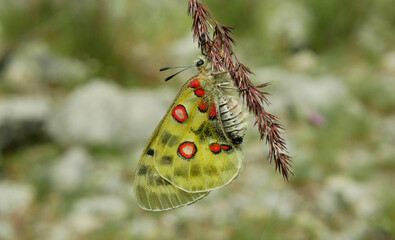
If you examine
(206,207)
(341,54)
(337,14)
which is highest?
(337,14)

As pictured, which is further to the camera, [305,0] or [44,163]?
[305,0]

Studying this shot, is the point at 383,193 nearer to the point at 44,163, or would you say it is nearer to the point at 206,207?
the point at 206,207

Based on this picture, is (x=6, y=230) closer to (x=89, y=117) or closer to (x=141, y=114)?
(x=89, y=117)

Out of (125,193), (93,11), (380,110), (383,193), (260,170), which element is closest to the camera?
(383,193)

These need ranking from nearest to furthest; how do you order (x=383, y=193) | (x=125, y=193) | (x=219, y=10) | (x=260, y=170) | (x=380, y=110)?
1. (x=383, y=193)
2. (x=125, y=193)
3. (x=260, y=170)
4. (x=380, y=110)
5. (x=219, y=10)

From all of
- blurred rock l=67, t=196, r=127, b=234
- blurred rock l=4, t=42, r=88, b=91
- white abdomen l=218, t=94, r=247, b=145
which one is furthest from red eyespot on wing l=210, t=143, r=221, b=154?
blurred rock l=4, t=42, r=88, b=91

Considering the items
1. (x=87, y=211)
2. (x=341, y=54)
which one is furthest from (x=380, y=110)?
(x=87, y=211)


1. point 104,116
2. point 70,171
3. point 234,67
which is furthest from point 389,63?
point 234,67
